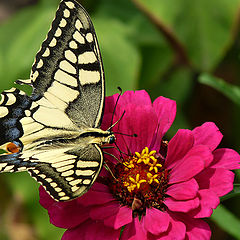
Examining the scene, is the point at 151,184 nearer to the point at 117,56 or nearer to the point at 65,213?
the point at 65,213

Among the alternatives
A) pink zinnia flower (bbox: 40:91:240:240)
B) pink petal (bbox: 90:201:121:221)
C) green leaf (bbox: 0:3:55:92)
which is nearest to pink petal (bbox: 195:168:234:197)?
pink zinnia flower (bbox: 40:91:240:240)

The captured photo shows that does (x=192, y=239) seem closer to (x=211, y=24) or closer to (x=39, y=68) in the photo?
(x=39, y=68)

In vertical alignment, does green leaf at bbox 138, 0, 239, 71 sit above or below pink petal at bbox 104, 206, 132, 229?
above

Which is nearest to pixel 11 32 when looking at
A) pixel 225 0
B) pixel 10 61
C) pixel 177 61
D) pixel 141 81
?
pixel 10 61

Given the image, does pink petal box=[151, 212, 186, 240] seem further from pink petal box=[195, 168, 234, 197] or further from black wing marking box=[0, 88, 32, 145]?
black wing marking box=[0, 88, 32, 145]

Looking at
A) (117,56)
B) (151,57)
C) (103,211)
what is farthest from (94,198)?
(151,57)

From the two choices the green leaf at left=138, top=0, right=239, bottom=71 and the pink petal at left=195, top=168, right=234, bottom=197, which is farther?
the green leaf at left=138, top=0, right=239, bottom=71
